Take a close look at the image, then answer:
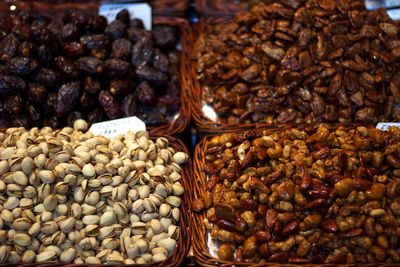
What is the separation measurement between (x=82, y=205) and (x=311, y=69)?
118cm

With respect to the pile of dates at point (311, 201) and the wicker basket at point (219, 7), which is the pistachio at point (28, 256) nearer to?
the pile of dates at point (311, 201)

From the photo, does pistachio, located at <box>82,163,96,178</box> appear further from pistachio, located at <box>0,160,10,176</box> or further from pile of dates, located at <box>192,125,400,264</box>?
pile of dates, located at <box>192,125,400,264</box>

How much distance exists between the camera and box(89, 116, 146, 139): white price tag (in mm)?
2082

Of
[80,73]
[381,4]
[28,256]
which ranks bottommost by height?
[28,256]

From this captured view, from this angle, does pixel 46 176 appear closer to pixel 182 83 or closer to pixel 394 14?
pixel 182 83

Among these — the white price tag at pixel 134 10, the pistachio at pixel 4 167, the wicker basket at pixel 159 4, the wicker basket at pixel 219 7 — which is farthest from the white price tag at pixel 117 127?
the wicker basket at pixel 219 7

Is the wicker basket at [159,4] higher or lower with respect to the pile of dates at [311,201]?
higher

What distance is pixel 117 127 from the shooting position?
210 centimetres

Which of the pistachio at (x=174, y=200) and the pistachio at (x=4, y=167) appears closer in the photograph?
the pistachio at (x=4, y=167)

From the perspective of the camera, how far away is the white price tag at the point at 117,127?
6.83ft

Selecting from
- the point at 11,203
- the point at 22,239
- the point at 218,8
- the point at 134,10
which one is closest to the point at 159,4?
the point at 134,10

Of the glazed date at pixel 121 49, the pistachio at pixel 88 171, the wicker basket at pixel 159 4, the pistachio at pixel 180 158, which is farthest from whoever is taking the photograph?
the wicker basket at pixel 159 4

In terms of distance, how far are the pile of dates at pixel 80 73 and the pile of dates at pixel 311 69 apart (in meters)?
0.27

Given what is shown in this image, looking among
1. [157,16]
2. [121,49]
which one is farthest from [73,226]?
[157,16]
